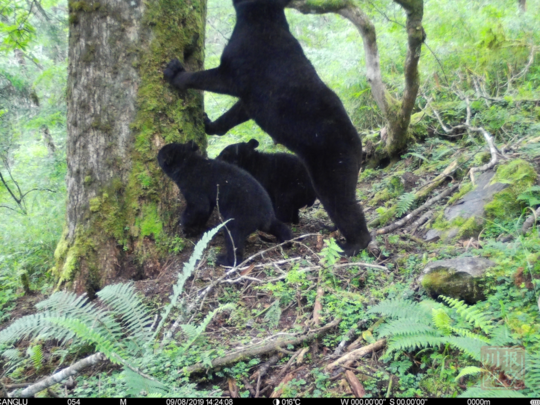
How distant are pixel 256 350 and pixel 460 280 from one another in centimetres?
167

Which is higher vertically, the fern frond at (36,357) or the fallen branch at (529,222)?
the fern frond at (36,357)

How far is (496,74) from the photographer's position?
28.2 feet

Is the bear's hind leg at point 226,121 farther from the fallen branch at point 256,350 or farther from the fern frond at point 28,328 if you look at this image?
the fallen branch at point 256,350

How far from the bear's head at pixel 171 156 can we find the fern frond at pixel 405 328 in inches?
111

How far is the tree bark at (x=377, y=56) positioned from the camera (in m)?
5.41

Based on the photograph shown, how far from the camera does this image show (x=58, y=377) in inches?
109

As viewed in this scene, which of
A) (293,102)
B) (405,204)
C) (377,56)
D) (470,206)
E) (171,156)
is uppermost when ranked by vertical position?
(377,56)

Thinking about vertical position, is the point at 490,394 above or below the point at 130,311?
below

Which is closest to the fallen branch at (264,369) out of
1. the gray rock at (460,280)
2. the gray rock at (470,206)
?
the gray rock at (460,280)

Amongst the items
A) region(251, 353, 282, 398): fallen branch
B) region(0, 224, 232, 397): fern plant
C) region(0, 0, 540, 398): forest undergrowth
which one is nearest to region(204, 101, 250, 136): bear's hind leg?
region(0, 0, 540, 398): forest undergrowth

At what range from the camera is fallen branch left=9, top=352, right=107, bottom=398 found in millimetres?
2660

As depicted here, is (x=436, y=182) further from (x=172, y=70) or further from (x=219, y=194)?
(x=172, y=70)

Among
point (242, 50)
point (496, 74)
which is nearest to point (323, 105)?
point (242, 50)

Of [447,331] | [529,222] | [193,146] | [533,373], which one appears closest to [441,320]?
[447,331]
